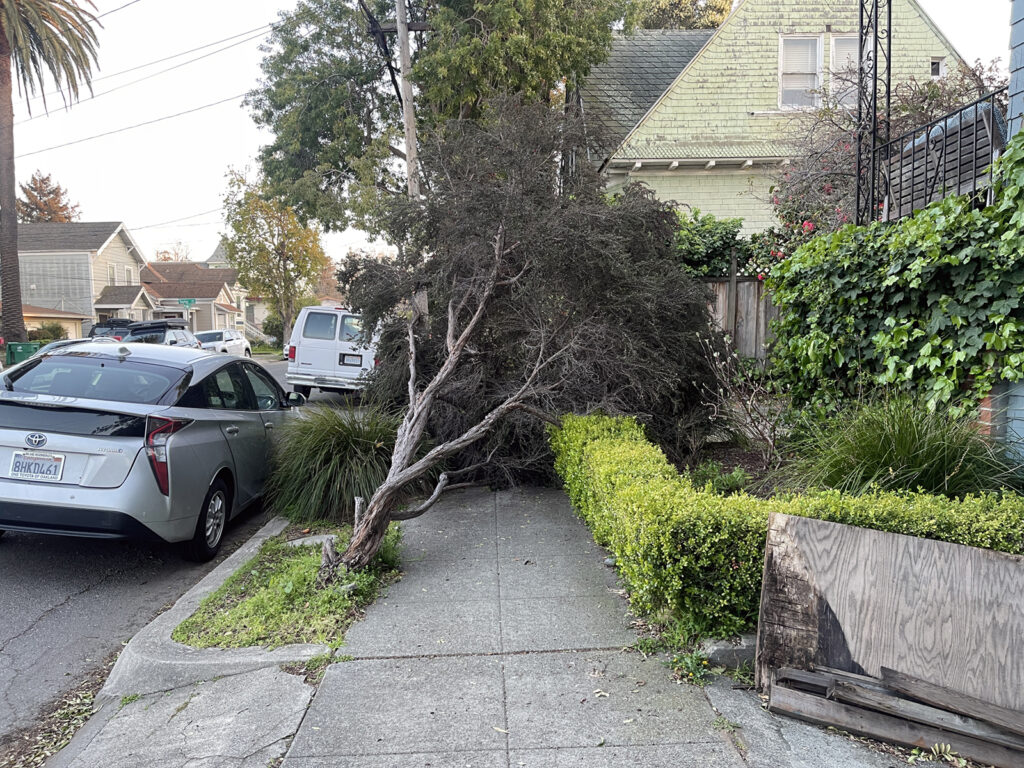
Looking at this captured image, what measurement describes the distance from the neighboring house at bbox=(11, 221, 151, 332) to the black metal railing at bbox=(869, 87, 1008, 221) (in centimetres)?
4328

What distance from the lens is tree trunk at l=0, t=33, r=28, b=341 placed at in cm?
2259

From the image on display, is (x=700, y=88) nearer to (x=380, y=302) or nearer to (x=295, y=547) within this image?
(x=380, y=302)

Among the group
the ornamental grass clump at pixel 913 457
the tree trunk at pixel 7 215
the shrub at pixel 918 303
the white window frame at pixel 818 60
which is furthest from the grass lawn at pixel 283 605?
the tree trunk at pixel 7 215

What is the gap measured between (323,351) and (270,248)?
27.9 m

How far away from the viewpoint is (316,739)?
3092 mm

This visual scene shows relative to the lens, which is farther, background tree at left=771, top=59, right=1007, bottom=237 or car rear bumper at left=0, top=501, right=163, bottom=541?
background tree at left=771, top=59, right=1007, bottom=237

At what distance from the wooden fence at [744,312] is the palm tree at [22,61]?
22452mm

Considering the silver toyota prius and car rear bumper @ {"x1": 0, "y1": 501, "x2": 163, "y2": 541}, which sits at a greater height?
the silver toyota prius

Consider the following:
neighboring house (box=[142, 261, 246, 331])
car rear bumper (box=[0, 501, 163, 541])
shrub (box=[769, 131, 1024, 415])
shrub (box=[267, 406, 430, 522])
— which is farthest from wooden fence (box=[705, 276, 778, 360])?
neighboring house (box=[142, 261, 246, 331])

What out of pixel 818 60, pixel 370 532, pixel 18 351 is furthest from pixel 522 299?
pixel 18 351

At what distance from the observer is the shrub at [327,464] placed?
6.59m

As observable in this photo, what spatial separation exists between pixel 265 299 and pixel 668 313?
38.6 m

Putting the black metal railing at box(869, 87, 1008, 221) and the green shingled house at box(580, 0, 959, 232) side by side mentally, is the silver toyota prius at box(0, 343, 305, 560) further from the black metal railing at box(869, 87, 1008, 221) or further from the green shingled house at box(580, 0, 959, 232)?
the green shingled house at box(580, 0, 959, 232)

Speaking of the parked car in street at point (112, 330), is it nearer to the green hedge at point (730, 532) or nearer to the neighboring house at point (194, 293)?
the green hedge at point (730, 532)
